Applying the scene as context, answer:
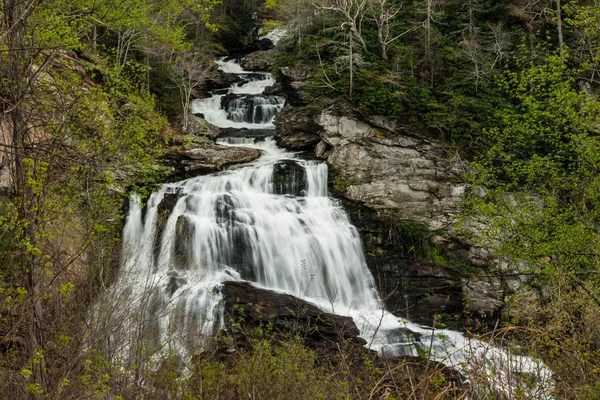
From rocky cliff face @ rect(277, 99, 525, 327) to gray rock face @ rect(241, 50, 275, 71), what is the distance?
15142mm

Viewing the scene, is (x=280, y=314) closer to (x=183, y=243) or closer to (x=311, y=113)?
(x=183, y=243)

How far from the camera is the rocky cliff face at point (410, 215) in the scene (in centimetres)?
1571

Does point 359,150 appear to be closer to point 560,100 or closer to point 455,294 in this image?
point 455,294

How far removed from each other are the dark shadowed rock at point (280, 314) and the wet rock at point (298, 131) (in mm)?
10820

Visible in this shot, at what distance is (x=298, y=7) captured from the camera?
27.6 m

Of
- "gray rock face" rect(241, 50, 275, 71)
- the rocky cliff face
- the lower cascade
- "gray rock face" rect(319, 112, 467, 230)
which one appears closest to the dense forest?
the rocky cliff face

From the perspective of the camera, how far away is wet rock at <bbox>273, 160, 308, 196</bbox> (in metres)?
18.7

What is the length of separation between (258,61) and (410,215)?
2359 cm

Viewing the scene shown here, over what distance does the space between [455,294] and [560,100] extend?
8518mm

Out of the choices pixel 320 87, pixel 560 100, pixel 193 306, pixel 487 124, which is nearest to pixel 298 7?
pixel 320 87

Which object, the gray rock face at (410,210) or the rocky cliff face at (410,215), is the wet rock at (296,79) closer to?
the rocky cliff face at (410,215)

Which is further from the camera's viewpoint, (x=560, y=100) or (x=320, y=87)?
(x=320, y=87)

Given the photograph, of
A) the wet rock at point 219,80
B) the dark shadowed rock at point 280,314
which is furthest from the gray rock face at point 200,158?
the wet rock at point 219,80

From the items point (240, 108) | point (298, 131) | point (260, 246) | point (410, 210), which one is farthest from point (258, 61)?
point (260, 246)
